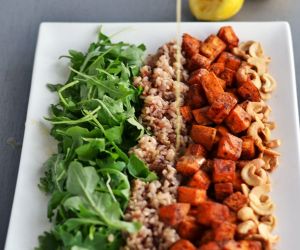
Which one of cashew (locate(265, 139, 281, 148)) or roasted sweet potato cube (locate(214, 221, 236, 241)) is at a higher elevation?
cashew (locate(265, 139, 281, 148))

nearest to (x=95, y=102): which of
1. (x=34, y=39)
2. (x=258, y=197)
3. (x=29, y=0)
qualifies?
(x=258, y=197)

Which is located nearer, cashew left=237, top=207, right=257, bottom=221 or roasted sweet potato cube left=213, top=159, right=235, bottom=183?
cashew left=237, top=207, right=257, bottom=221

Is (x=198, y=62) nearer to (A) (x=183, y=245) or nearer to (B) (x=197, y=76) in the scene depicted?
(B) (x=197, y=76)

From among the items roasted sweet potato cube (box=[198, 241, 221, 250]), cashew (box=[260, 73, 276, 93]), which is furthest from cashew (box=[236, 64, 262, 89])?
roasted sweet potato cube (box=[198, 241, 221, 250])

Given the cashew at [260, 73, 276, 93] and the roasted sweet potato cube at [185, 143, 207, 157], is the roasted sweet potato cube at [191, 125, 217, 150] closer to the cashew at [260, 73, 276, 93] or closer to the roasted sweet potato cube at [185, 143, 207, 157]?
the roasted sweet potato cube at [185, 143, 207, 157]

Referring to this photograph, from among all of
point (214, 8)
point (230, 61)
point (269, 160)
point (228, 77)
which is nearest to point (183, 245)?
point (269, 160)

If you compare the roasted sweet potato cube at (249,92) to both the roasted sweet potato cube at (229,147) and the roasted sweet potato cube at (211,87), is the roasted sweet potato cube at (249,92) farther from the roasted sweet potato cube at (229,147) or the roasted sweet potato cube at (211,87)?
the roasted sweet potato cube at (229,147)
